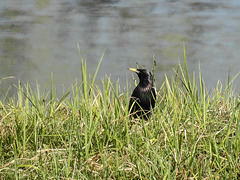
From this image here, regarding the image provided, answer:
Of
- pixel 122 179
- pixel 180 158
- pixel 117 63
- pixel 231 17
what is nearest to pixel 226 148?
pixel 180 158

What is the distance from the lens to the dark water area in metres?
7.19

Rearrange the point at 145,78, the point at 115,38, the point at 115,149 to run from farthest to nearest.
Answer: the point at 115,38
the point at 145,78
the point at 115,149

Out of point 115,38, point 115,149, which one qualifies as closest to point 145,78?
point 115,149

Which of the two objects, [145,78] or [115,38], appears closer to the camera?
[145,78]

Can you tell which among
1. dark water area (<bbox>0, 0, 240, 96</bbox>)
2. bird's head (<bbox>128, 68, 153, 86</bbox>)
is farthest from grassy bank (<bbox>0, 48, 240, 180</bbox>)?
dark water area (<bbox>0, 0, 240, 96</bbox>)

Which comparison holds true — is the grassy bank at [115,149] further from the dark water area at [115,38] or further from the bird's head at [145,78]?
the dark water area at [115,38]

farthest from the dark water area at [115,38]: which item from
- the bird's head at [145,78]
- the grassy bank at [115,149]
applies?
the grassy bank at [115,149]

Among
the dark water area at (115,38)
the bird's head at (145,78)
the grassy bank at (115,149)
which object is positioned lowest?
the dark water area at (115,38)

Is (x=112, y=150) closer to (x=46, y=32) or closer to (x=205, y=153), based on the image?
(x=205, y=153)

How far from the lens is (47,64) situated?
7.85 m

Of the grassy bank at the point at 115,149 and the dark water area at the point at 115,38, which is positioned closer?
the grassy bank at the point at 115,149

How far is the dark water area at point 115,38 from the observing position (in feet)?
23.6

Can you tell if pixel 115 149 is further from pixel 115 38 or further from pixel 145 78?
pixel 115 38

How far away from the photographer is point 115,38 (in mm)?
10523
